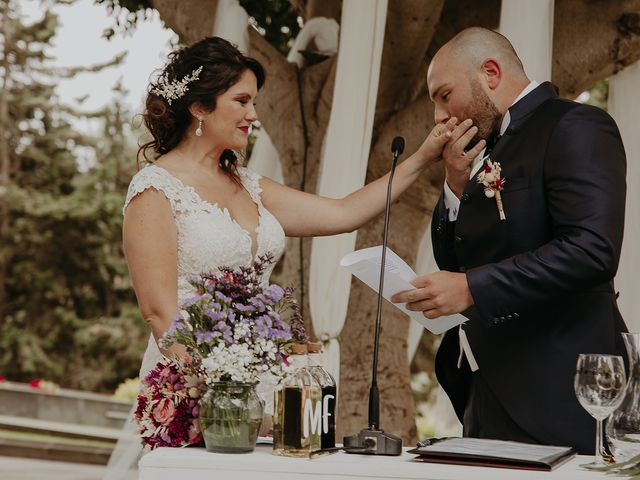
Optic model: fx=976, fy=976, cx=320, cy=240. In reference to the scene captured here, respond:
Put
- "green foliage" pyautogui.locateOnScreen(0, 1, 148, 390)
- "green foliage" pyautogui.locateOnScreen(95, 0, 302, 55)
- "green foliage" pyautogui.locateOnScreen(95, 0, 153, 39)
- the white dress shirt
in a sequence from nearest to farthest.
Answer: the white dress shirt, "green foliage" pyautogui.locateOnScreen(95, 0, 153, 39), "green foliage" pyautogui.locateOnScreen(95, 0, 302, 55), "green foliage" pyautogui.locateOnScreen(0, 1, 148, 390)

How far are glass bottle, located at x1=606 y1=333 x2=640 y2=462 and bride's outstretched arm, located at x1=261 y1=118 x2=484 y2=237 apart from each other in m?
1.49

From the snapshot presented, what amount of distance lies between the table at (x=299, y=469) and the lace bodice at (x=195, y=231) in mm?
1196

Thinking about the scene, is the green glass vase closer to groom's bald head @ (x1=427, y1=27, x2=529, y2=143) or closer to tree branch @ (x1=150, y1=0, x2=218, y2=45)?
groom's bald head @ (x1=427, y1=27, x2=529, y2=143)

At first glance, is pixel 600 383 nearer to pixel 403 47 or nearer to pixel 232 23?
pixel 232 23

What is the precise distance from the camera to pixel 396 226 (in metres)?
6.82

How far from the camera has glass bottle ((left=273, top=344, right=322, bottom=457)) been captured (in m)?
2.29

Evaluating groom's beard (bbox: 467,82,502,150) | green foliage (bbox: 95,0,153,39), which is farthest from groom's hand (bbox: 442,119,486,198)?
green foliage (bbox: 95,0,153,39)

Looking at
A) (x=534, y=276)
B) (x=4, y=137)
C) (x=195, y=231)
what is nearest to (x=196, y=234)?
(x=195, y=231)

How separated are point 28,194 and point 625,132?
19.1 meters

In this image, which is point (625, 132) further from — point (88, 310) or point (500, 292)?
point (88, 310)

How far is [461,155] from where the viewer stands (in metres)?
3.19

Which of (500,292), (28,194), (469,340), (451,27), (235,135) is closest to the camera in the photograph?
(500,292)

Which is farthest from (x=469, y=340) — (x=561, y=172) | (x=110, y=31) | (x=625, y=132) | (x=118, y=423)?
(x=118, y=423)

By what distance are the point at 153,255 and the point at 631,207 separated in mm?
3524
